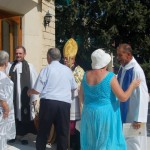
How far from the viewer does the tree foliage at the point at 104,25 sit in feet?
73.3

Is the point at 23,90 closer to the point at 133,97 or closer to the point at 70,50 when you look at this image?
the point at 70,50

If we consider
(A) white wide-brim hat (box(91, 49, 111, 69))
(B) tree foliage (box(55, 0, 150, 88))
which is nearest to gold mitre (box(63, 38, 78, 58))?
(A) white wide-brim hat (box(91, 49, 111, 69))

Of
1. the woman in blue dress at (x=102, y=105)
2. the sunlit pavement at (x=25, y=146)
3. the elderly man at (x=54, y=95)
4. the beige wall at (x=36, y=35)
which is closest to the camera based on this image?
the woman in blue dress at (x=102, y=105)

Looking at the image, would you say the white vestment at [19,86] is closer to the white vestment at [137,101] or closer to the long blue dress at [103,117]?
the white vestment at [137,101]

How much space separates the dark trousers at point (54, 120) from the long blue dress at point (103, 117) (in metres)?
1.28

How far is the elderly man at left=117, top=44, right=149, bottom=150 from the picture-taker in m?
4.40

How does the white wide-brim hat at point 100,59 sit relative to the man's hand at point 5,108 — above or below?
above

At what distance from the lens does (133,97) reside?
4477 millimetres

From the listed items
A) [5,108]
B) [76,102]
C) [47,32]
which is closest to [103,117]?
[5,108]

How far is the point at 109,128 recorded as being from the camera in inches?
152

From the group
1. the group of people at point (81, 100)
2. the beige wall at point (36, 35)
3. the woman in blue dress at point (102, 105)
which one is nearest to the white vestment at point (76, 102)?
the group of people at point (81, 100)

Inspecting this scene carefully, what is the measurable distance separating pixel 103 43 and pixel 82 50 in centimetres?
135

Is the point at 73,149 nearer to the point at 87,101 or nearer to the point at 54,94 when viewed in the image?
the point at 54,94

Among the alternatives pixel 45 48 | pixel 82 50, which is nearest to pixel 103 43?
pixel 82 50
